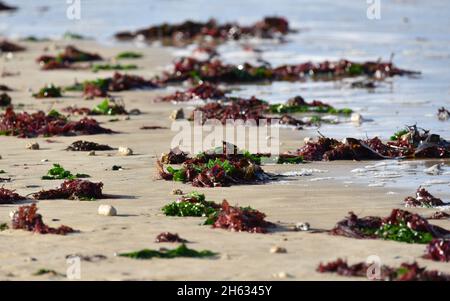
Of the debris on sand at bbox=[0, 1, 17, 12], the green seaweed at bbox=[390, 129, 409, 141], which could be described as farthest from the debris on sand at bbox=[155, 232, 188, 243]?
the debris on sand at bbox=[0, 1, 17, 12]

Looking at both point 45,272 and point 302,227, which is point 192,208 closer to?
point 302,227

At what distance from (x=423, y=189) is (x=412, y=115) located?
5038 millimetres

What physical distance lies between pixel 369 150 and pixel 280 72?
7794mm

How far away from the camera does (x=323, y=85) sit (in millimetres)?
17422

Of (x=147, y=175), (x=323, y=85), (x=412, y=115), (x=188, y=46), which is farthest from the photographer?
(x=188, y=46)

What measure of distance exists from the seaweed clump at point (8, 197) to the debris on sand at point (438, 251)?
3579 millimetres

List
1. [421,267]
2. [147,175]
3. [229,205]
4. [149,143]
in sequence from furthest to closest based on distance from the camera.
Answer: [149,143] < [147,175] < [229,205] < [421,267]

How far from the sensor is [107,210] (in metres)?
8.30

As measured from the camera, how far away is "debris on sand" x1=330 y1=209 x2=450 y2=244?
24.8 feet

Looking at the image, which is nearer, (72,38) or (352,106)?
(352,106)

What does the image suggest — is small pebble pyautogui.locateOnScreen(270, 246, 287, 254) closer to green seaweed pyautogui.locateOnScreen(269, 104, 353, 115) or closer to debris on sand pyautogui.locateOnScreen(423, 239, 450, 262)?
debris on sand pyautogui.locateOnScreen(423, 239, 450, 262)

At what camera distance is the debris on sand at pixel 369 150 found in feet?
35.1

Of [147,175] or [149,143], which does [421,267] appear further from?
[149,143]

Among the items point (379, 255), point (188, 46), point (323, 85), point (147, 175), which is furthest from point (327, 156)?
point (188, 46)
